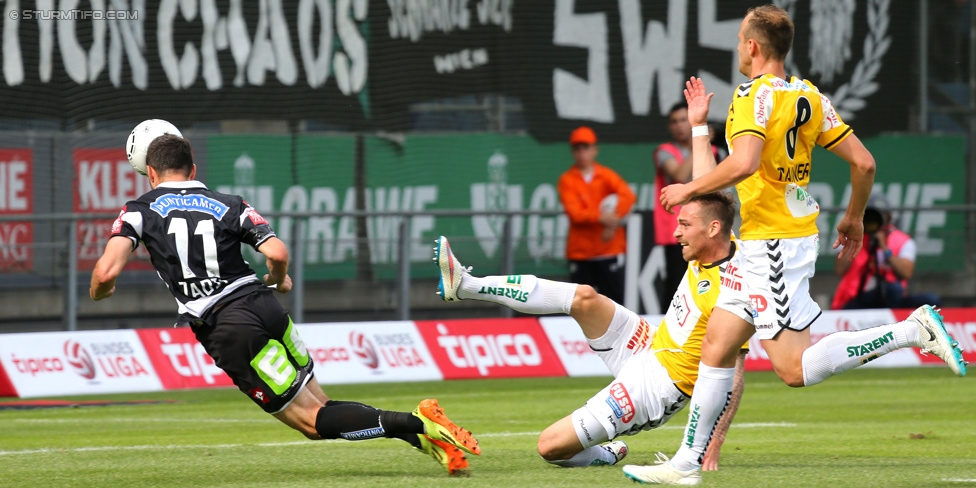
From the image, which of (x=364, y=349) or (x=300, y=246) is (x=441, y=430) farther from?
(x=300, y=246)

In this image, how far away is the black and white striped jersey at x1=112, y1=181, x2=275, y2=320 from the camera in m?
6.56

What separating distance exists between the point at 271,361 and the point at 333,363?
6.66 m

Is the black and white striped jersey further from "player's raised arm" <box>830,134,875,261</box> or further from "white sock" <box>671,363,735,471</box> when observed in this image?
"player's raised arm" <box>830,134,875,261</box>

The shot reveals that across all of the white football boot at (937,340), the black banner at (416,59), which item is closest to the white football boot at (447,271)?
the white football boot at (937,340)

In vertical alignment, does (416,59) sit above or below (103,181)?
above

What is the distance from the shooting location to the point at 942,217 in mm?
16469

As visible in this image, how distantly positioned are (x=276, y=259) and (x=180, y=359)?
6.68 metres

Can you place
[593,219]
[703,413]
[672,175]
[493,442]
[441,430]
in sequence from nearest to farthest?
[703,413] < [441,430] < [493,442] < [672,175] < [593,219]

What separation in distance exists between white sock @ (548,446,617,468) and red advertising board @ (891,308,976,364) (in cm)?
832

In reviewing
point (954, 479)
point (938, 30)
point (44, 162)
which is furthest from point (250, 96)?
point (954, 479)

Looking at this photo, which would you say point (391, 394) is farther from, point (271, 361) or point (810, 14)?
point (810, 14)

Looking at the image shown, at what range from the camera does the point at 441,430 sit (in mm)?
6422

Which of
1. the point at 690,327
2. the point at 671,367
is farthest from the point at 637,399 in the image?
the point at 690,327

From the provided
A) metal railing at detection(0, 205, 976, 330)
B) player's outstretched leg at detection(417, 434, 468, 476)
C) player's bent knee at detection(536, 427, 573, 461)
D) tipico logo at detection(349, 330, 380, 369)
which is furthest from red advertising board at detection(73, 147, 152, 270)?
player's outstretched leg at detection(417, 434, 468, 476)
